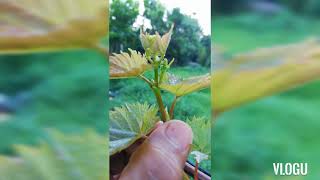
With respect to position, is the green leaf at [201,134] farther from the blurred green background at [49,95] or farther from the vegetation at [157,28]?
the blurred green background at [49,95]

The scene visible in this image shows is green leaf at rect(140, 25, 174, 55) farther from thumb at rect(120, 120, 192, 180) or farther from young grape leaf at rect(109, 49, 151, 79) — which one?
thumb at rect(120, 120, 192, 180)

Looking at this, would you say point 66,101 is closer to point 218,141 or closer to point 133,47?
point 133,47

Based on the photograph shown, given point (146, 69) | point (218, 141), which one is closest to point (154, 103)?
point (146, 69)

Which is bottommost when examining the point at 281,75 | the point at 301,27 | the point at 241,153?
the point at 241,153

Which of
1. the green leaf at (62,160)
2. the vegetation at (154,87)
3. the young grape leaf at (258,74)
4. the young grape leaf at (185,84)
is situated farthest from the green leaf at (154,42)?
the green leaf at (62,160)

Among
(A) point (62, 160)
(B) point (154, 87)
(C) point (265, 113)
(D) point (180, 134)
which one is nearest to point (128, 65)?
(B) point (154, 87)
